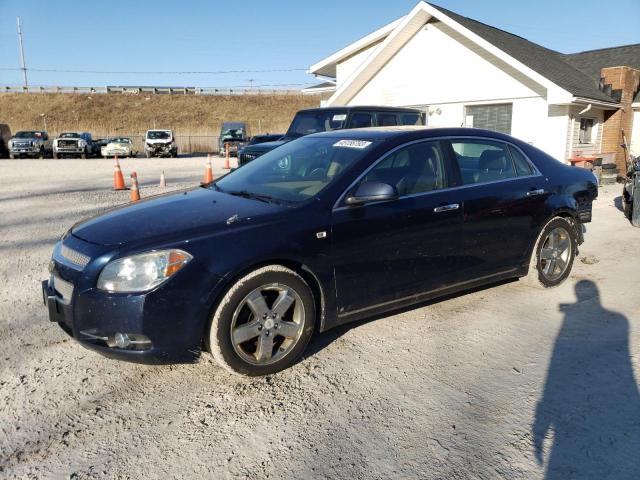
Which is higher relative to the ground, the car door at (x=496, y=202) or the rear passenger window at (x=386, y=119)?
the rear passenger window at (x=386, y=119)

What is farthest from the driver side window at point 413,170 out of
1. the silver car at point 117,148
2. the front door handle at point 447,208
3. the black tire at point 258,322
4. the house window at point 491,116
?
the silver car at point 117,148

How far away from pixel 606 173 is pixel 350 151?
14.0m

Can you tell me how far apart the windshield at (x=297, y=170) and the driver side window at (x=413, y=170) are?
0.21 meters

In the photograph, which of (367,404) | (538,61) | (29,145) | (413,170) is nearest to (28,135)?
(29,145)

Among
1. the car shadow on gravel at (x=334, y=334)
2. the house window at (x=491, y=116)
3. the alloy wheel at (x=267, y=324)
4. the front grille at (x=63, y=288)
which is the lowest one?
the car shadow on gravel at (x=334, y=334)

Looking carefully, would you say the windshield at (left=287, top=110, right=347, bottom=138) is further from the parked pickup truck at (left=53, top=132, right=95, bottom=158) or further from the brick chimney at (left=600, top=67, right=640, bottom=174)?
the parked pickup truck at (left=53, top=132, right=95, bottom=158)

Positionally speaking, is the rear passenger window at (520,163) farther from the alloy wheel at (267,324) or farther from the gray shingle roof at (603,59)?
the gray shingle roof at (603,59)

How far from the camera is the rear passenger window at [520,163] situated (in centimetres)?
474

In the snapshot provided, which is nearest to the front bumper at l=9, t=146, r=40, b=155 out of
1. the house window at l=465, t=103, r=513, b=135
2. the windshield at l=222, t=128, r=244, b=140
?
the windshield at l=222, t=128, r=244, b=140

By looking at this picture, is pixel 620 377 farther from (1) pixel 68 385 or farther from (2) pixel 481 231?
(1) pixel 68 385

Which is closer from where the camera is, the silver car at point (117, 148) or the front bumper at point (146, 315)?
the front bumper at point (146, 315)

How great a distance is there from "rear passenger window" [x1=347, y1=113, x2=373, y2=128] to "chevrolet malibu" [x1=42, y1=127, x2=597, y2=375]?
212 inches

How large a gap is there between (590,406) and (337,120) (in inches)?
316

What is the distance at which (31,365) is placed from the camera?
11.3ft
